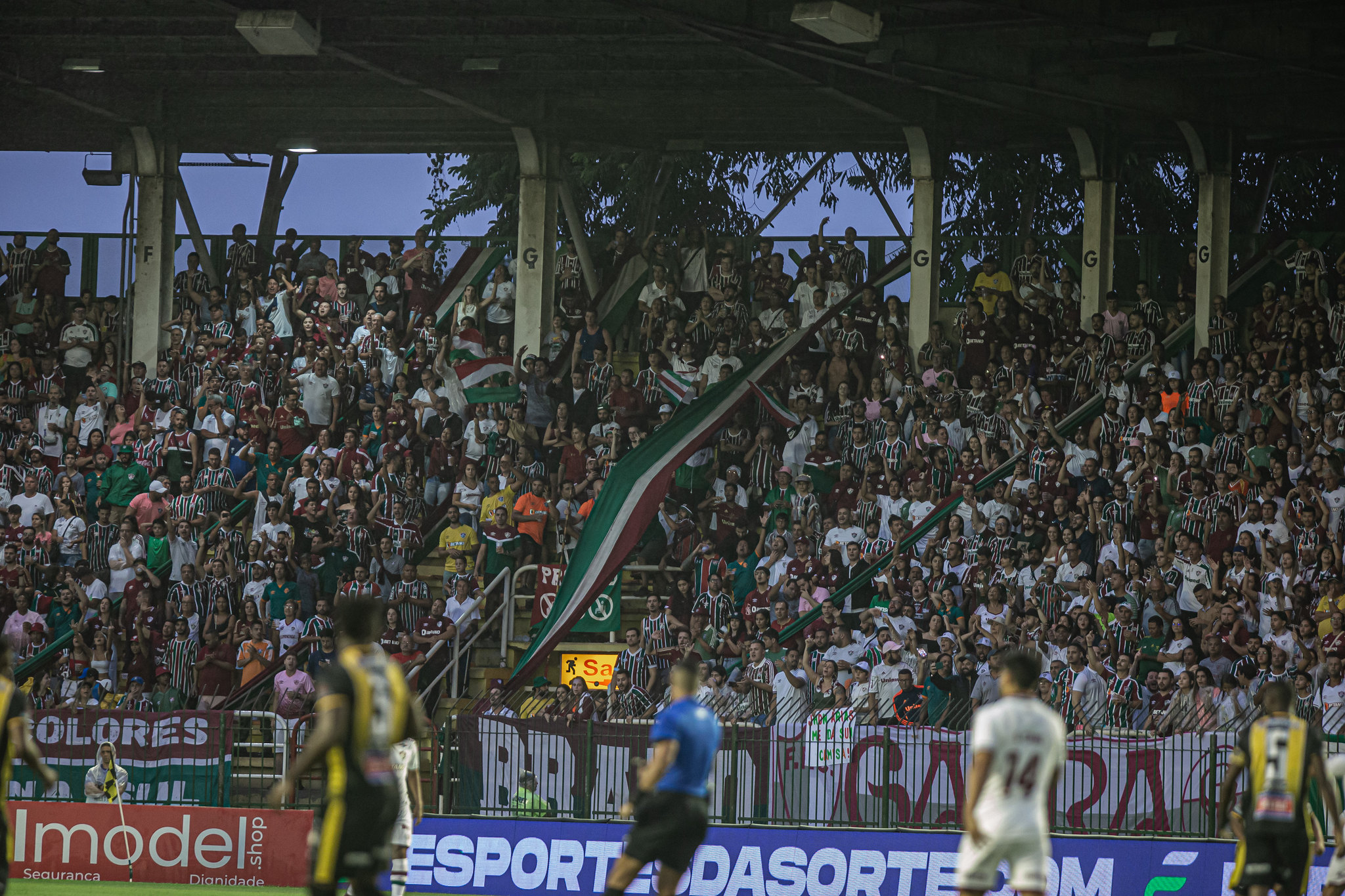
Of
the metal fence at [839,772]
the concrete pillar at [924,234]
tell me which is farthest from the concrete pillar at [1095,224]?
the metal fence at [839,772]

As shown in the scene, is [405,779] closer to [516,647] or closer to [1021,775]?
[1021,775]

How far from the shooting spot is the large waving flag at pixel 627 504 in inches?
872

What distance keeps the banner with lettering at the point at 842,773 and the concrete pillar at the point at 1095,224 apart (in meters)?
8.94

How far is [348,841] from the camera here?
879cm

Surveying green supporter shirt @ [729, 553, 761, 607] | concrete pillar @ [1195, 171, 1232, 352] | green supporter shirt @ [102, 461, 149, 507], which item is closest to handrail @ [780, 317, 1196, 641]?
green supporter shirt @ [729, 553, 761, 607]

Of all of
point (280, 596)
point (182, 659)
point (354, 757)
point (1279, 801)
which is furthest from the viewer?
point (280, 596)

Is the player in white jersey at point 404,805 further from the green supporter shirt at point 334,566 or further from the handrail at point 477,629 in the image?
the green supporter shirt at point 334,566

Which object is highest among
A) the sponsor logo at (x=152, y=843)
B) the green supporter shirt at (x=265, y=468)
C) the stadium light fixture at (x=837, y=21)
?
the stadium light fixture at (x=837, y=21)

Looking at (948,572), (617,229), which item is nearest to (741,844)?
(948,572)

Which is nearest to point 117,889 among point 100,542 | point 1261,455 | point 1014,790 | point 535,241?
point 100,542

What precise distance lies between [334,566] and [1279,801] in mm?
13775

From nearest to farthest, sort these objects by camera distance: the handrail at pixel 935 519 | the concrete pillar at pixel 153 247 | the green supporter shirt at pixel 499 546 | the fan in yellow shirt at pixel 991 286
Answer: the handrail at pixel 935 519 < the green supporter shirt at pixel 499 546 < the fan in yellow shirt at pixel 991 286 < the concrete pillar at pixel 153 247

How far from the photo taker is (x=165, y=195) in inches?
1107

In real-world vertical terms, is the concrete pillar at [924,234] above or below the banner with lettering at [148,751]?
above
